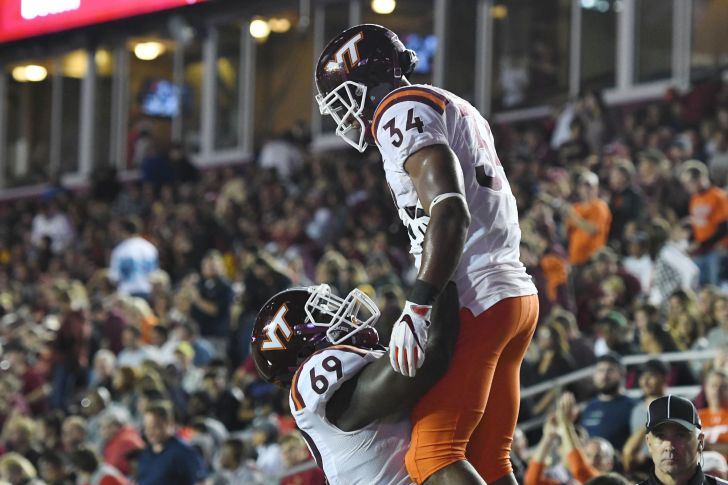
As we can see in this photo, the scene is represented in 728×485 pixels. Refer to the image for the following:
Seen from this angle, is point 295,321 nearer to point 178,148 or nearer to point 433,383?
point 433,383

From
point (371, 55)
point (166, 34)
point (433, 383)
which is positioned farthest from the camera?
point (166, 34)

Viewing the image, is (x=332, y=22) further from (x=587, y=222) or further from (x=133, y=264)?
(x=587, y=222)

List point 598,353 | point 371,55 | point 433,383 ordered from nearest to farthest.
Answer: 1. point 433,383
2. point 371,55
3. point 598,353

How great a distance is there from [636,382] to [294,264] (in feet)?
16.5

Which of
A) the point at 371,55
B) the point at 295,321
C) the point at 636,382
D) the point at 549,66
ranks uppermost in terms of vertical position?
the point at 549,66

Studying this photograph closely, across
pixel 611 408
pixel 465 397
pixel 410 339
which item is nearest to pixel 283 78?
pixel 611 408

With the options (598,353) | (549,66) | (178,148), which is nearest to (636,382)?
(598,353)

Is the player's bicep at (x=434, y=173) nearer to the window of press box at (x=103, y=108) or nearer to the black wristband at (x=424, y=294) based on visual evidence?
the black wristband at (x=424, y=294)

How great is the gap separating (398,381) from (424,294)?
0.29m

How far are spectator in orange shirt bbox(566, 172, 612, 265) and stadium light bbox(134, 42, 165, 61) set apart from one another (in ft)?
42.4

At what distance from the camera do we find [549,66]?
59.6 ft

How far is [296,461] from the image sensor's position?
8.78m

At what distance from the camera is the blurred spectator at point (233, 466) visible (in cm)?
892

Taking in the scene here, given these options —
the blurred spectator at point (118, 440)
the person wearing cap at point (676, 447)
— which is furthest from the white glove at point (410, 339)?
the blurred spectator at point (118, 440)
